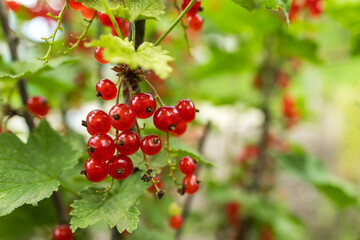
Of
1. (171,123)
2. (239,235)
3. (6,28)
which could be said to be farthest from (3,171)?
(239,235)

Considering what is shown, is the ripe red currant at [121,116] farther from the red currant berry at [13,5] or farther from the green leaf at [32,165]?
the red currant berry at [13,5]

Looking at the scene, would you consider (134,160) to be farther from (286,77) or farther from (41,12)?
(286,77)

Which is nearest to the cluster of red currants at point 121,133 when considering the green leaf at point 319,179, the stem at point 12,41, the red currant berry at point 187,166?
the red currant berry at point 187,166

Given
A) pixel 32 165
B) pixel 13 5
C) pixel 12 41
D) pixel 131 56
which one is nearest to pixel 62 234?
pixel 32 165

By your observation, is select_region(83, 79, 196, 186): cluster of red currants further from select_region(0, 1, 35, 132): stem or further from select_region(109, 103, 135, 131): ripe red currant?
select_region(0, 1, 35, 132): stem

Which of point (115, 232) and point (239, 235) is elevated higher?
point (115, 232)

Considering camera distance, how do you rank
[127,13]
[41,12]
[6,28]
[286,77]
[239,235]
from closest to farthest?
[127,13]
[6,28]
[41,12]
[239,235]
[286,77]
